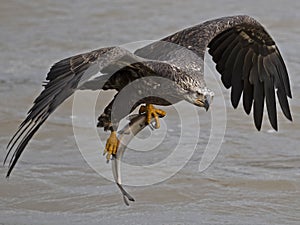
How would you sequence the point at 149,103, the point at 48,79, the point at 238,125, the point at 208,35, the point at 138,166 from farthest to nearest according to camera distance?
the point at 238,125 → the point at 138,166 → the point at 208,35 → the point at 149,103 → the point at 48,79

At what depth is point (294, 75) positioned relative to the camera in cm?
1197

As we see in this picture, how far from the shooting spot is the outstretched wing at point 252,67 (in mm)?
9023

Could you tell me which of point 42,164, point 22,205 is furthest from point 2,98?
point 22,205

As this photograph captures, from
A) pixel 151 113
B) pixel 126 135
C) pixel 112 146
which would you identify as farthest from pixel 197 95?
pixel 112 146

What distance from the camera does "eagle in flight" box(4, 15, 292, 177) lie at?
7.28m

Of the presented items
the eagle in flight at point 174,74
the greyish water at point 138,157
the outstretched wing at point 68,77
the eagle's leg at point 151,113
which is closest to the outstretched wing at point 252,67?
the eagle in flight at point 174,74

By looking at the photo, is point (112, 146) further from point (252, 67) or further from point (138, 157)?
point (138, 157)

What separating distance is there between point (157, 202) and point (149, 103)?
3.99 ft

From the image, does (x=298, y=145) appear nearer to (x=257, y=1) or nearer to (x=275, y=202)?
(x=275, y=202)

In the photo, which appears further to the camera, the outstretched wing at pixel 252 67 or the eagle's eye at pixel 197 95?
A: the outstretched wing at pixel 252 67

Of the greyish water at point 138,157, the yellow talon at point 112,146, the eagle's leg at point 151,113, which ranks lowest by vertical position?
the greyish water at point 138,157

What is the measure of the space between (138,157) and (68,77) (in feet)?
8.87

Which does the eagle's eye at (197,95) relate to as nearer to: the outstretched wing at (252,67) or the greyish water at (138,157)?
the greyish water at (138,157)

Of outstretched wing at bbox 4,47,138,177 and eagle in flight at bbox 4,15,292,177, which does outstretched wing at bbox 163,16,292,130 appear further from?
outstretched wing at bbox 4,47,138,177
